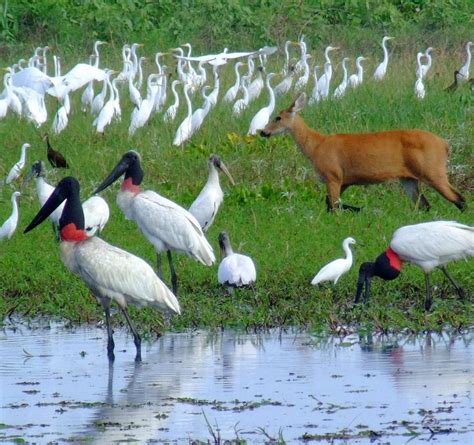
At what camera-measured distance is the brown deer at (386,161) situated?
13266 mm

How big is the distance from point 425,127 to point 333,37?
9706 millimetres

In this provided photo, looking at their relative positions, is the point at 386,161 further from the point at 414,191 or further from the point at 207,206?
the point at 207,206

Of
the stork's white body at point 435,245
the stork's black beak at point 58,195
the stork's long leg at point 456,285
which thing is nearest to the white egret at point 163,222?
the stork's black beak at point 58,195

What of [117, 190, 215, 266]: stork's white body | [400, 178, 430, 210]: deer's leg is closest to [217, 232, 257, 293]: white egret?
[117, 190, 215, 266]: stork's white body

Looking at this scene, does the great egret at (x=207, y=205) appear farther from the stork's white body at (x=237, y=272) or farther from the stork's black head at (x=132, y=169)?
the stork's white body at (x=237, y=272)

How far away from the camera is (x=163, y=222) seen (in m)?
10.6

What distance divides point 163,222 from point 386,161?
339cm

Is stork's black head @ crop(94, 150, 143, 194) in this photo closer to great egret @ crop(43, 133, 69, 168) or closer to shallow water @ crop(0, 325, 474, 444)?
shallow water @ crop(0, 325, 474, 444)

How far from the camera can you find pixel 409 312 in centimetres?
938

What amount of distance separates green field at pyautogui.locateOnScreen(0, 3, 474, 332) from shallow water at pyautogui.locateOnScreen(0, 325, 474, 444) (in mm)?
401

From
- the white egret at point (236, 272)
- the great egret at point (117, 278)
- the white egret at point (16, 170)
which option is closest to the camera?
the great egret at point (117, 278)

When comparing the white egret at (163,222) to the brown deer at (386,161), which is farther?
the brown deer at (386,161)

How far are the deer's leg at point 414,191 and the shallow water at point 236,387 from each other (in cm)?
433

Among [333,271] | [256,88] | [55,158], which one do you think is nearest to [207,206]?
[333,271]
